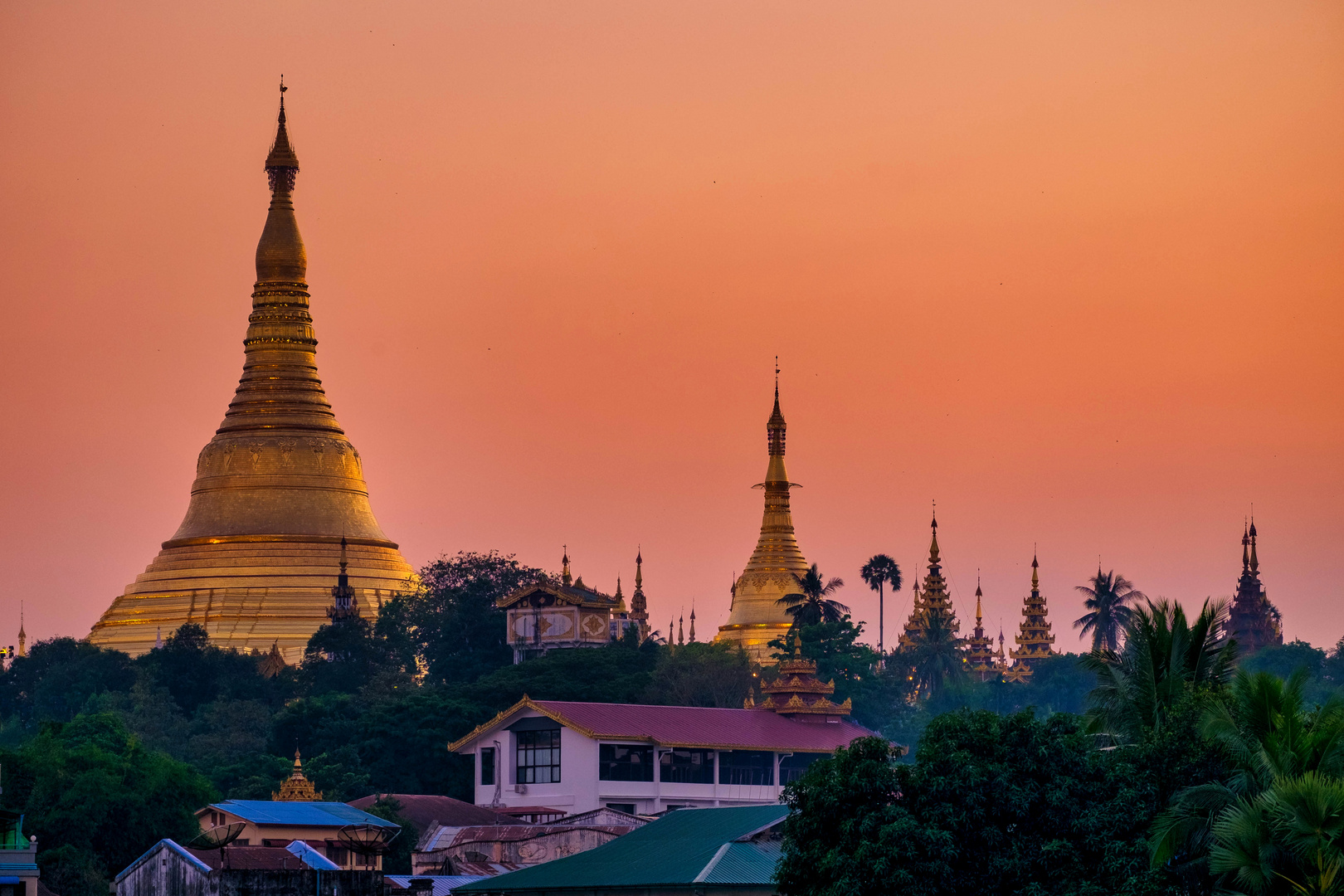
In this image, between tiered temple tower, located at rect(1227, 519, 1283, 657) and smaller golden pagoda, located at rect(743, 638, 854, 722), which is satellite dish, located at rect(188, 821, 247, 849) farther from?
tiered temple tower, located at rect(1227, 519, 1283, 657)

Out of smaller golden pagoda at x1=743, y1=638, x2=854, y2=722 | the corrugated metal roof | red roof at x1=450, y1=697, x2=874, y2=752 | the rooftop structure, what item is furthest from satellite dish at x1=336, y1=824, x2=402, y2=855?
the rooftop structure

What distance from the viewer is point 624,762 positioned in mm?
66500

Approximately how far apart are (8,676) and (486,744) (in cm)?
2942

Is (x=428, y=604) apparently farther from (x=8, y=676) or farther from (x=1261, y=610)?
(x=1261, y=610)

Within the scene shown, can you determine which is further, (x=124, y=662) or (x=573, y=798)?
(x=124, y=662)

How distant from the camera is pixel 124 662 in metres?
88.5

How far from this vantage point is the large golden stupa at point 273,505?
95812 millimetres

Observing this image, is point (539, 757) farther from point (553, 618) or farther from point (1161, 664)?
point (1161, 664)

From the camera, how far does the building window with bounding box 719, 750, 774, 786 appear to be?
6869 cm

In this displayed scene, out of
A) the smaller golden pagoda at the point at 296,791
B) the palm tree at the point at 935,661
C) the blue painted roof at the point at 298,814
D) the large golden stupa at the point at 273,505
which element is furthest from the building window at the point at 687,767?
the palm tree at the point at 935,661

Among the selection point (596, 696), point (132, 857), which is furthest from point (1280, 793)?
point (596, 696)

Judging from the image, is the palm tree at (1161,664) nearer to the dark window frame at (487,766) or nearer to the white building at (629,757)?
the white building at (629,757)

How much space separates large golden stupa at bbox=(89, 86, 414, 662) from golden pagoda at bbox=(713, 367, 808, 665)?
1774 cm

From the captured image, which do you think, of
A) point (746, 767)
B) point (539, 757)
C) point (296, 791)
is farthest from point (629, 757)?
point (296, 791)
